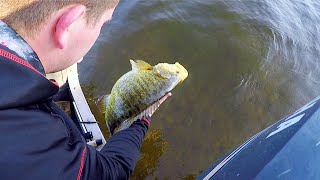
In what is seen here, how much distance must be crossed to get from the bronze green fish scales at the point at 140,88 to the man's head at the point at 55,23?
1302mm

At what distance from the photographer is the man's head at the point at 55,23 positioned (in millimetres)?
1496

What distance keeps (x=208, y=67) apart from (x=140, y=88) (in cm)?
276

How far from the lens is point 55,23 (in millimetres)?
1564

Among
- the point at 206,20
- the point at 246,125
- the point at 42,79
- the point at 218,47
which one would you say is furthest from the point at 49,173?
the point at 206,20

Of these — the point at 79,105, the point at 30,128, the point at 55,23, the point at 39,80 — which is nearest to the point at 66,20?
the point at 55,23

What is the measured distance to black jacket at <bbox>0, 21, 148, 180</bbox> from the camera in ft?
4.47

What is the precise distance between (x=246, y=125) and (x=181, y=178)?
1392 mm

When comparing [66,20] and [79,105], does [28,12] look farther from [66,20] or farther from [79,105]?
[79,105]

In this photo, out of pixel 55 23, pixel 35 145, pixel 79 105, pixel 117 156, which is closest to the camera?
pixel 35 145

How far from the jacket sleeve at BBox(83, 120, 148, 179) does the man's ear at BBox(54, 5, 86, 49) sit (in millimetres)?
646

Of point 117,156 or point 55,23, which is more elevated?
point 55,23

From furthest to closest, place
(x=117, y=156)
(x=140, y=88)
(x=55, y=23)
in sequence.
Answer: (x=140, y=88) < (x=117, y=156) < (x=55, y=23)

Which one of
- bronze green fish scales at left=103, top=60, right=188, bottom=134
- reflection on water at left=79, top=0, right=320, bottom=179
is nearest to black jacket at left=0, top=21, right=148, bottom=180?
bronze green fish scales at left=103, top=60, right=188, bottom=134

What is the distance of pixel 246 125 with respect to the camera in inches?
201
